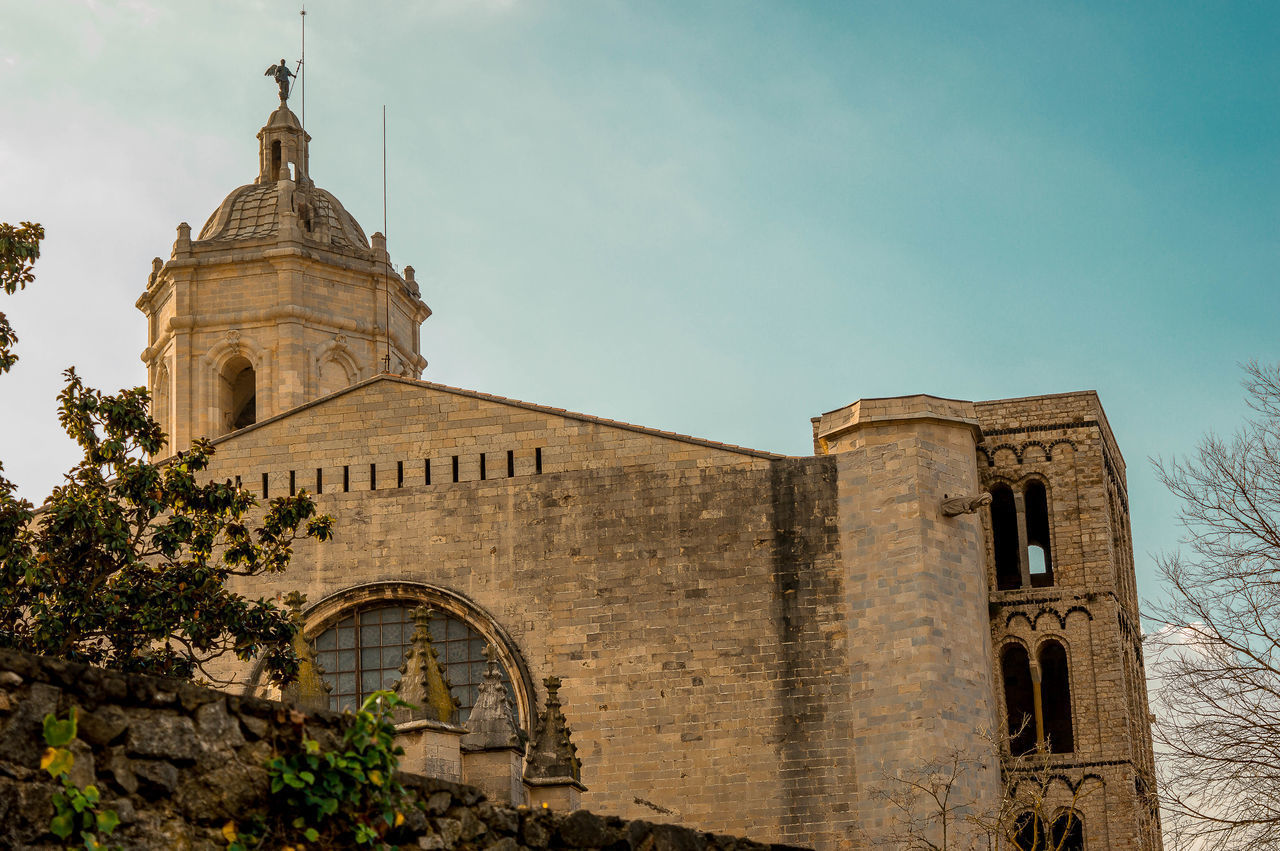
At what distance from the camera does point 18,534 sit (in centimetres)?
2103

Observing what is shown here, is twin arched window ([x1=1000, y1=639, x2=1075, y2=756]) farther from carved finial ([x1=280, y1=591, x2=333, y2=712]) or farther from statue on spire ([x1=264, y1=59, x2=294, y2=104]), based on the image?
statue on spire ([x1=264, y1=59, x2=294, y2=104])

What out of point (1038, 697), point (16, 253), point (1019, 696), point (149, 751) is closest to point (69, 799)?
point (149, 751)

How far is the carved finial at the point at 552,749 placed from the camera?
21.1 metres

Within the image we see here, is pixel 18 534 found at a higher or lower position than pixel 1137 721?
higher

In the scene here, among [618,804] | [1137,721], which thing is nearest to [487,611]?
[618,804]

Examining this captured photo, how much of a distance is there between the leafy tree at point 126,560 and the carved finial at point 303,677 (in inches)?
36.2

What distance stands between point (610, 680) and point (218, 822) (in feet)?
56.4

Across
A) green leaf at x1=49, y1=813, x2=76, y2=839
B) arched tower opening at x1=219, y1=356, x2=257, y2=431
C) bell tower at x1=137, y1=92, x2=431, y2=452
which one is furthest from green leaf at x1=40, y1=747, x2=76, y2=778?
arched tower opening at x1=219, y1=356, x2=257, y2=431

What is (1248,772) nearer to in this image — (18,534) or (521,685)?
(521,685)

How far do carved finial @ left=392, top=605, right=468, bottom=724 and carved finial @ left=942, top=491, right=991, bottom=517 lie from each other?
688 cm

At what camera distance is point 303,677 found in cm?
2347

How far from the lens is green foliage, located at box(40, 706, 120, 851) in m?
6.43

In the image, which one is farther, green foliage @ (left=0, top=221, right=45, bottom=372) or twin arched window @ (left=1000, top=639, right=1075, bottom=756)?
twin arched window @ (left=1000, top=639, right=1075, bottom=756)

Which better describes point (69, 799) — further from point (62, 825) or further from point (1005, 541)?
point (1005, 541)
